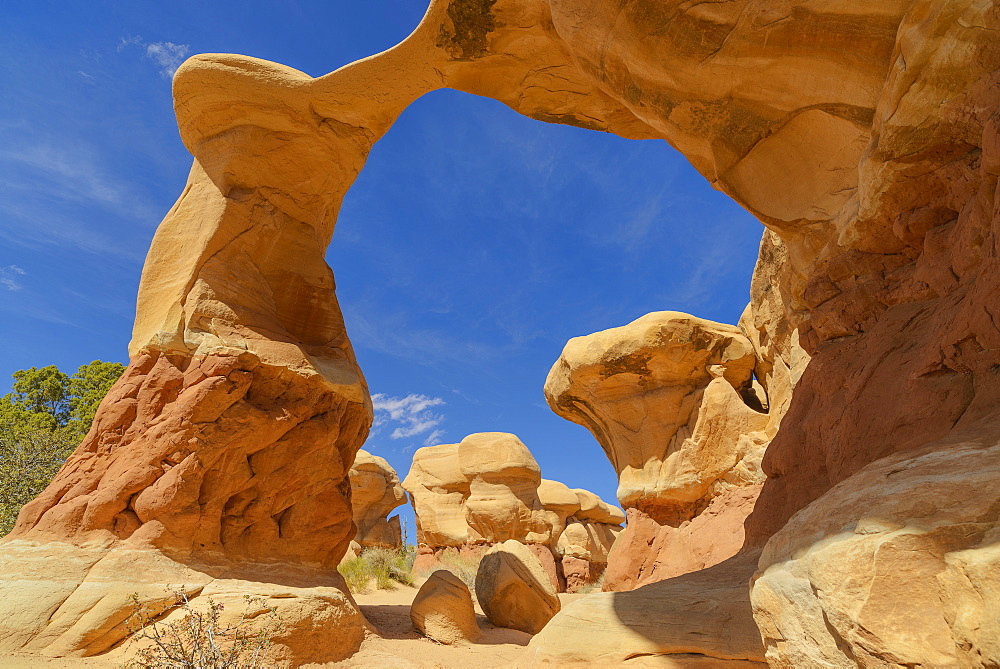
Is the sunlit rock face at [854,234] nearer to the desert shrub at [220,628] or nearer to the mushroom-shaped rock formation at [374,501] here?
the desert shrub at [220,628]

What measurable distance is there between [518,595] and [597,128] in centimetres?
757

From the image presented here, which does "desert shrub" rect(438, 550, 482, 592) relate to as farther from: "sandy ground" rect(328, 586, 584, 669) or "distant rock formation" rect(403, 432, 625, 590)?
"sandy ground" rect(328, 586, 584, 669)

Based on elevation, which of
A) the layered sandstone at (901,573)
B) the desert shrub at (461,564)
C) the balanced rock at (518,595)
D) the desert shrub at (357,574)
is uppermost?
the desert shrub at (461,564)

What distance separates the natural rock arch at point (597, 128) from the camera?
3.28 metres

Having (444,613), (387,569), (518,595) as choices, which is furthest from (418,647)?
(387,569)

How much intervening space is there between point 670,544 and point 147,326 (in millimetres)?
8912

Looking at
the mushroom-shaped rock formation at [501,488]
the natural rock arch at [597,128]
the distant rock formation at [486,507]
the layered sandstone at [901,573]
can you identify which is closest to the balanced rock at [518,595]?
the natural rock arch at [597,128]

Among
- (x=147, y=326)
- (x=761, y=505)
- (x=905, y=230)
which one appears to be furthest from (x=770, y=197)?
(x=147, y=326)

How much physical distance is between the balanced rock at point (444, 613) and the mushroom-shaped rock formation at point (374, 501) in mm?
11651

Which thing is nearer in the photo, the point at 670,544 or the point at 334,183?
the point at 334,183

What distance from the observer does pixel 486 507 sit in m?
18.2

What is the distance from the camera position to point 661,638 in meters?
4.48

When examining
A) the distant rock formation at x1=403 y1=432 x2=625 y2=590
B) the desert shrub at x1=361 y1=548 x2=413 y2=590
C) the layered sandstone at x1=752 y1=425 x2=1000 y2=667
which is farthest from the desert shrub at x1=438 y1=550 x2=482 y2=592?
the layered sandstone at x1=752 y1=425 x2=1000 y2=667

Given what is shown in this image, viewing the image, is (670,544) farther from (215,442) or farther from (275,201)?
(275,201)
